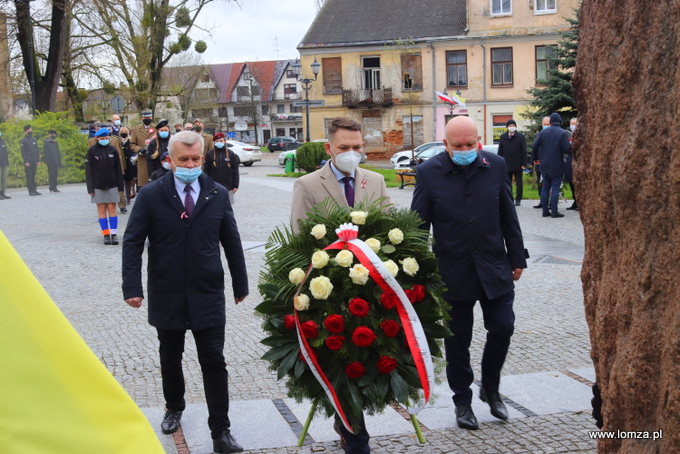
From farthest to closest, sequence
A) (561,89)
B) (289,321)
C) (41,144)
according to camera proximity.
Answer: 1. (41,144)
2. (561,89)
3. (289,321)

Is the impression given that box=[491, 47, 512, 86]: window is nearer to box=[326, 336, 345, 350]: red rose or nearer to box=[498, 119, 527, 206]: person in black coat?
box=[498, 119, 527, 206]: person in black coat

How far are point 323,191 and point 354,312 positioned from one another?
1103 millimetres

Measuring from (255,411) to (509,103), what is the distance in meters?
43.3

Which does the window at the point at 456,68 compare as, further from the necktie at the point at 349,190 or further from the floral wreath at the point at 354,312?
the floral wreath at the point at 354,312

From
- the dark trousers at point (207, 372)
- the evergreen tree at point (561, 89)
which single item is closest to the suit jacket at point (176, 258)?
the dark trousers at point (207, 372)

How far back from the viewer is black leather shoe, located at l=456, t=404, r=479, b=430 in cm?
495

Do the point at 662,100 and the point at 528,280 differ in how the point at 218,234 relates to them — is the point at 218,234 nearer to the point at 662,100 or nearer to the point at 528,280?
the point at 662,100

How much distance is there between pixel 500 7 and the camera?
4569 cm

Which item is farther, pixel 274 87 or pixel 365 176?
pixel 274 87

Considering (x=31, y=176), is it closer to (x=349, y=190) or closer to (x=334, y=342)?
(x=349, y=190)

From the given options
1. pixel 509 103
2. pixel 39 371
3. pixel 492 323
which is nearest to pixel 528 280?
pixel 492 323

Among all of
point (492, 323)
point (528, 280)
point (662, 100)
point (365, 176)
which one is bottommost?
point (528, 280)

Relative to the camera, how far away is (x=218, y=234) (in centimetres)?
499

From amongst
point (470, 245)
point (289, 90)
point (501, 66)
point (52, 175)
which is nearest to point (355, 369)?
point (470, 245)
